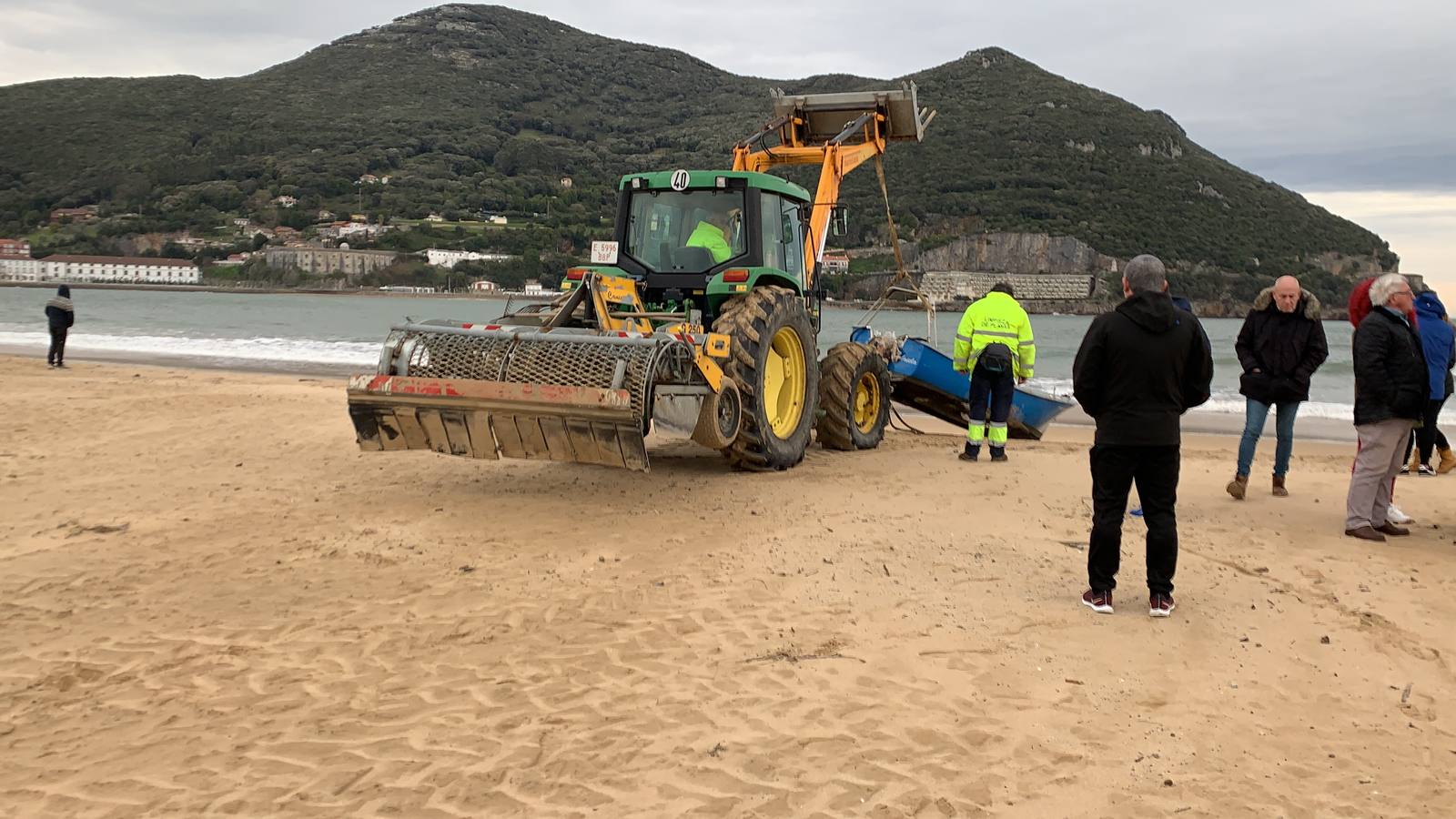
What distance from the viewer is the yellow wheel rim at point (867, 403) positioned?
34.9 ft

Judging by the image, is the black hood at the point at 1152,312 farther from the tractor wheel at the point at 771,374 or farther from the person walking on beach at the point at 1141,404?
the tractor wheel at the point at 771,374

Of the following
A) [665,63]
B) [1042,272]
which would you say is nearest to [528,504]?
[1042,272]

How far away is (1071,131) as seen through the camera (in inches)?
2992

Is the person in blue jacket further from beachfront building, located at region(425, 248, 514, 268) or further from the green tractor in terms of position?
beachfront building, located at region(425, 248, 514, 268)

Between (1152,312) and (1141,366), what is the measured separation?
244 millimetres

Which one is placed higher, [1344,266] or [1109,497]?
[1344,266]

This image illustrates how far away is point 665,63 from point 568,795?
113 meters

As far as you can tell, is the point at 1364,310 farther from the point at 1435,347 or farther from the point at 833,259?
the point at 833,259

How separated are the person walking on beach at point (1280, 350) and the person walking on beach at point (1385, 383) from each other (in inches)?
30.4

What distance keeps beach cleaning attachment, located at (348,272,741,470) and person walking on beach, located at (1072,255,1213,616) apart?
2.74 m

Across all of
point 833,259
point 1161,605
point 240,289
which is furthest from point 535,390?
point 240,289

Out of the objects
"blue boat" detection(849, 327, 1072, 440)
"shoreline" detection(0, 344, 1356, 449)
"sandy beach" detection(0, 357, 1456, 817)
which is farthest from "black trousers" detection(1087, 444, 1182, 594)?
"blue boat" detection(849, 327, 1072, 440)

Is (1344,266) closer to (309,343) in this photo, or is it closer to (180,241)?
(309,343)

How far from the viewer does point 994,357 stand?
9336mm
